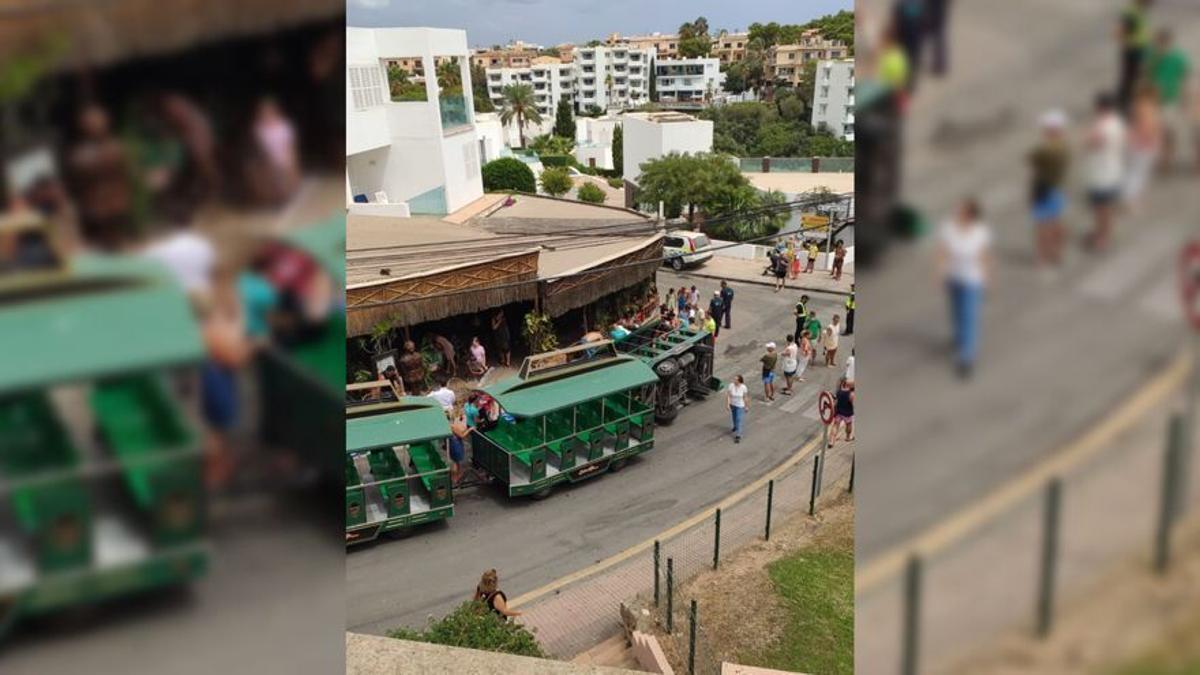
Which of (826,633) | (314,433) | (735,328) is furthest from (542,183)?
(314,433)

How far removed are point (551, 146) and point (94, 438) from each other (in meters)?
45.4

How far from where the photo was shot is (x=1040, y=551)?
36.3 inches

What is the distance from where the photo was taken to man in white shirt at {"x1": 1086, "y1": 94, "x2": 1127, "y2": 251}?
0.83 metres

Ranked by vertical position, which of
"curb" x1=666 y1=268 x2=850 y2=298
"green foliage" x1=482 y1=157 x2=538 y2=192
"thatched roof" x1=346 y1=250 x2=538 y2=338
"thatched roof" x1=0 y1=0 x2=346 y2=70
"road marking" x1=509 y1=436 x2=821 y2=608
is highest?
"thatched roof" x1=0 y1=0 x2=346 y2=70

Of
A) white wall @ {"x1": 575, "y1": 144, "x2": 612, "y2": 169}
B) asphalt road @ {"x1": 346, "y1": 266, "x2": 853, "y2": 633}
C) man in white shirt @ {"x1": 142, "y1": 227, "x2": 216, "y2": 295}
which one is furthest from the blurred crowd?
white wall @ {"x1": 575, "y1": 144, "x2": 612, "y2": 169}

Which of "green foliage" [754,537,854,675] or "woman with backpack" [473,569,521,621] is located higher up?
"woman with backpack" [473,569,521,621]

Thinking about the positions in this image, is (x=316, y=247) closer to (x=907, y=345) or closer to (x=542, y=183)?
(x=907, y=345)

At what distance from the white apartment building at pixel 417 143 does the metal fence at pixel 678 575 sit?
12.1 meters

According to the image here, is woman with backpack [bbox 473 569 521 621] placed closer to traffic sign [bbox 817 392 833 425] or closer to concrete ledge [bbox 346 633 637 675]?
concrete ledge [bbox 346 633 637 675]

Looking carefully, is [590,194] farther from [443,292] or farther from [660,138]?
[443,292]

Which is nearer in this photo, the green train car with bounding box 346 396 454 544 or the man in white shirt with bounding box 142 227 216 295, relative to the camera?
the man in white shirt with bounding box 142 227 216 295

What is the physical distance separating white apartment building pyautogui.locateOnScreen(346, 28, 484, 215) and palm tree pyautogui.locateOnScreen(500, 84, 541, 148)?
26.9 meters

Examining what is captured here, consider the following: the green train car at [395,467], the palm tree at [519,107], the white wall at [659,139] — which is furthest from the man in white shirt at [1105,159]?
the palm tree at [519,107]

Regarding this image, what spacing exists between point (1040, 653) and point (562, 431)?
7.55 metres
